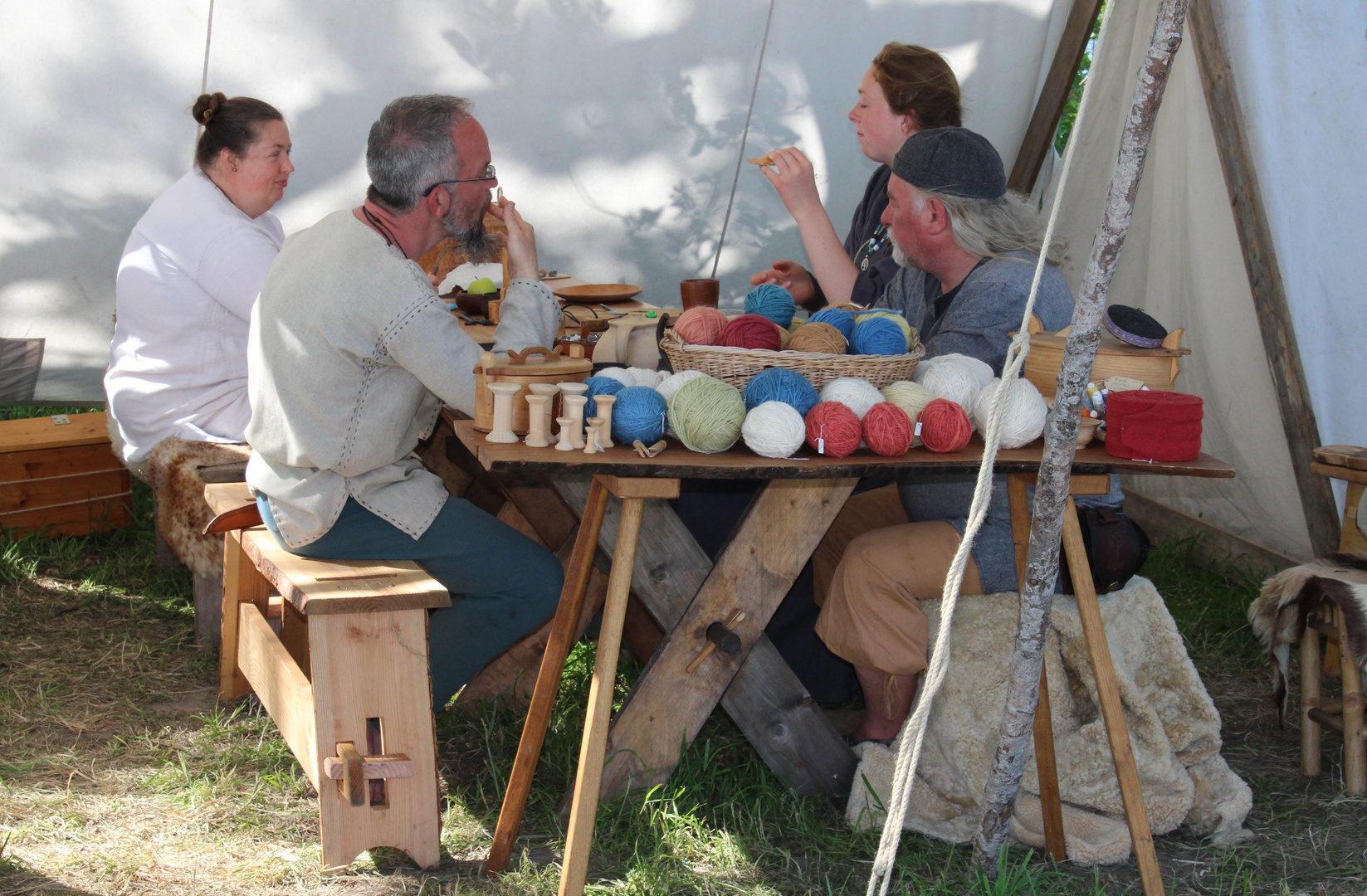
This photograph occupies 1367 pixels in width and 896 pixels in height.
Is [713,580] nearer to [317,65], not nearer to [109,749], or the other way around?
[109,749]

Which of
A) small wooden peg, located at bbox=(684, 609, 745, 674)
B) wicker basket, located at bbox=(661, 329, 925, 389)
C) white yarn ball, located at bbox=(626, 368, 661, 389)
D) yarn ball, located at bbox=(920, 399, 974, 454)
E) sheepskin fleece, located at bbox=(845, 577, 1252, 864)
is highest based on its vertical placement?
wicker basket, located at bbox=(661, 329, 925, 389)

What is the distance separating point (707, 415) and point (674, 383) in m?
0.14

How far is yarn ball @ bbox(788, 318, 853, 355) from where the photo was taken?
1.98m

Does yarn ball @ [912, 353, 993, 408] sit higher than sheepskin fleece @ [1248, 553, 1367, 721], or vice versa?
yarn ball @ [912, 353, 993, 408]

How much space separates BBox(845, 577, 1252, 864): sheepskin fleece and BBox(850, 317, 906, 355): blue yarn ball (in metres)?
0.56

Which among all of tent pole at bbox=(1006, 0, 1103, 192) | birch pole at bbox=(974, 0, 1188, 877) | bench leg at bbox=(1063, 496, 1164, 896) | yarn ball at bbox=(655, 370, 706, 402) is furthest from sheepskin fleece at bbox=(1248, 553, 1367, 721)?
tent pole at bbox=(1006, 0, 1103, 192)

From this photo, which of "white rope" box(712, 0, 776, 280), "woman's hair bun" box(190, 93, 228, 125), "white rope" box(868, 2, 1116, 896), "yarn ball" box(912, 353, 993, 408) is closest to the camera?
"white rope" box(868, 2, 1116, 896)

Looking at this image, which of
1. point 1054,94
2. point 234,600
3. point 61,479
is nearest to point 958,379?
point 234,600

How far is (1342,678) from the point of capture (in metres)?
2.52

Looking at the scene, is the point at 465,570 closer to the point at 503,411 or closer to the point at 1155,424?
the point at 503,411

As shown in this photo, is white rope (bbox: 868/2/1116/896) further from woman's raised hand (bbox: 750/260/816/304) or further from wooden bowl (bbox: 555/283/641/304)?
wooden bowl (bbox: 555/283/641/304)

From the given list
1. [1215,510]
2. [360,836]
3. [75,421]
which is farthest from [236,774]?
[1215,510]

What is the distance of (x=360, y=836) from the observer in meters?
2.01

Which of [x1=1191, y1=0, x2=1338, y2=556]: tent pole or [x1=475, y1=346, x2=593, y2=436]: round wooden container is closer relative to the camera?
[x1=475, y1=346, x2=593, y2=436]: round wooden container
